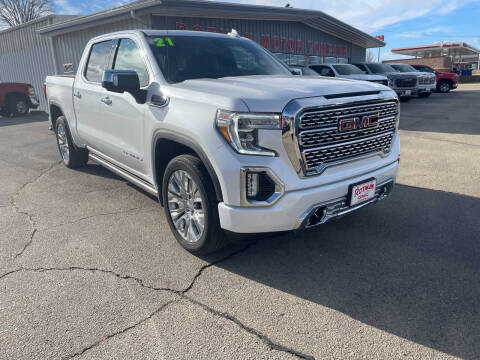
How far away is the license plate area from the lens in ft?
9.86

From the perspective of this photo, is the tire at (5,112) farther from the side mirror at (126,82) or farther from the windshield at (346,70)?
the side mirror at (126,82)

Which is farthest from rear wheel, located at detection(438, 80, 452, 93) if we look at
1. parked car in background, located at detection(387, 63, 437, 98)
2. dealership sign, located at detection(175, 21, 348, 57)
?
dealership sign, located at detection(175, 21, 348, 57)

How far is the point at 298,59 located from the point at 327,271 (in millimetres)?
19920

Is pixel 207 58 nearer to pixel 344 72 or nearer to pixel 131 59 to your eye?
pixel 131 59

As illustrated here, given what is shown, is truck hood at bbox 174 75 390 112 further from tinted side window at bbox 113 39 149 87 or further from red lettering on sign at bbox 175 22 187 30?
red lettering on sign at bbox 175 22 187 30

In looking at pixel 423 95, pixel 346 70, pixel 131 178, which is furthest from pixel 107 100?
pixel 423 95

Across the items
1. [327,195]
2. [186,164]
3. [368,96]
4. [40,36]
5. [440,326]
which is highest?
[40,36]

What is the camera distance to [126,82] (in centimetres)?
336

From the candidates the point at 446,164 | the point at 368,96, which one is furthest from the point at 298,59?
the point at 368,96

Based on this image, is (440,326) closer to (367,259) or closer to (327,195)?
(367,259)

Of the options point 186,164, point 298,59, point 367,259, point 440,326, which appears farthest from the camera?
point 298,59

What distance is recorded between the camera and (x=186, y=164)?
307cm

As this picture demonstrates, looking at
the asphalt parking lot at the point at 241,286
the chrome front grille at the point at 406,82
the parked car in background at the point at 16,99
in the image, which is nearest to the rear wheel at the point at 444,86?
the chrome front grille at the point at 406,82

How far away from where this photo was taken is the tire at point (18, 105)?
16.2 m
